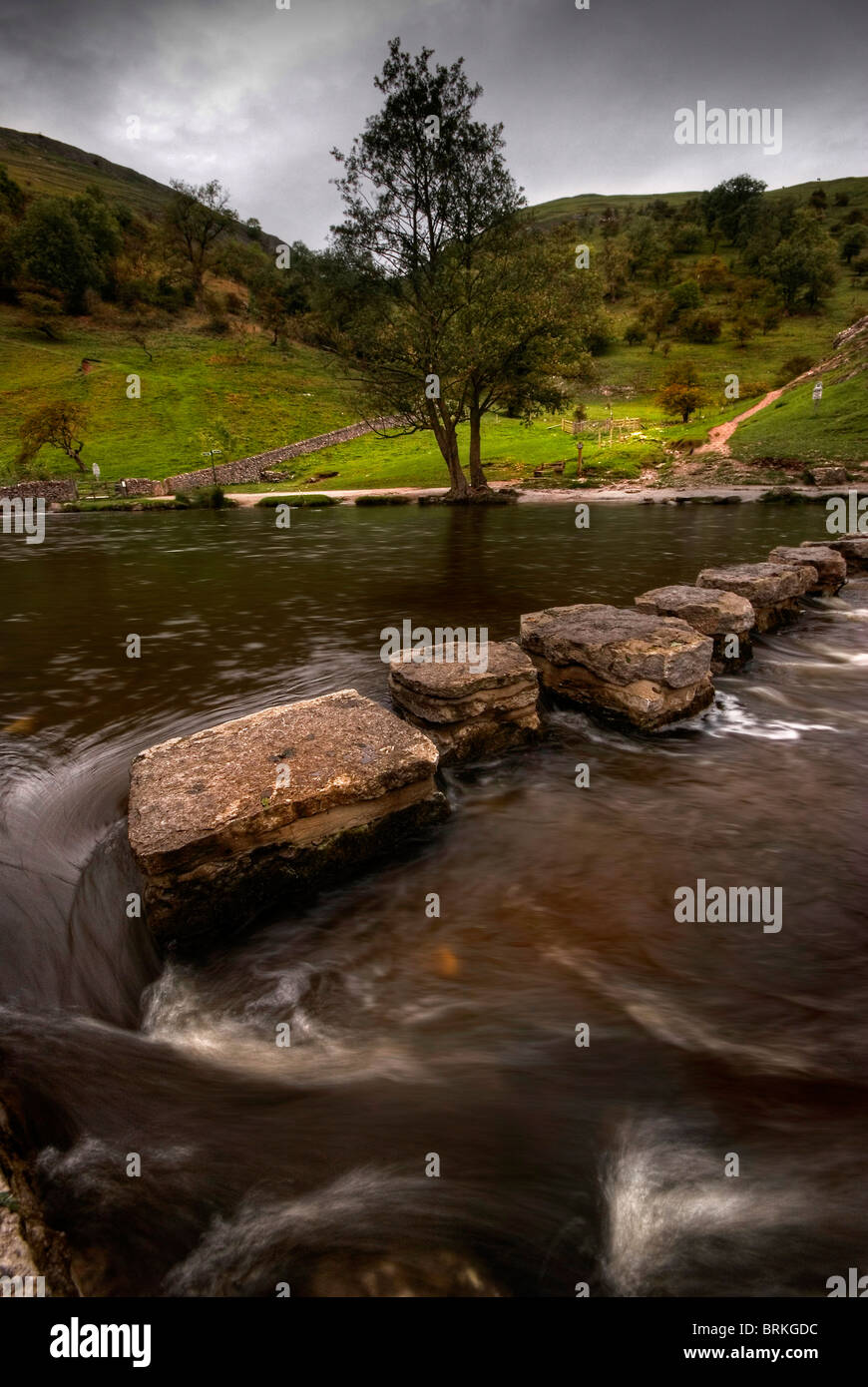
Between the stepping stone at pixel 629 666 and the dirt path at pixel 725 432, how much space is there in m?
37.7

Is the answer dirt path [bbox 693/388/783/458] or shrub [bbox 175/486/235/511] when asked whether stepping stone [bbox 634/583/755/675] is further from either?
shrub [bbox 175/486/235/511]

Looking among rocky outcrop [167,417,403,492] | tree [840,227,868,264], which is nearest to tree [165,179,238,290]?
rocky outcrop [167,417,403,492]

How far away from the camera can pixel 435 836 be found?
5422mm

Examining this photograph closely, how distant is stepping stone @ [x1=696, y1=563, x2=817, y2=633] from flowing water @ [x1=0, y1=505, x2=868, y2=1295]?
341 centimetres

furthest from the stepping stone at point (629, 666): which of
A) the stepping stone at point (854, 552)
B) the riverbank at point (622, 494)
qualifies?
the riverbank at point (622, 494)

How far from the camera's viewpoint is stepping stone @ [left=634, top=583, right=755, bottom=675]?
8758 millimetres

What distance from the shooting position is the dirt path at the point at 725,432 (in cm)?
4078

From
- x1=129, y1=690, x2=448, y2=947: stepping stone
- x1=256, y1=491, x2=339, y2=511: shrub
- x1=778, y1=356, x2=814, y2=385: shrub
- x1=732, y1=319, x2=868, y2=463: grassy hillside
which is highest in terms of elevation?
x1=778, y1=356, x2=814, y2=385: shrub

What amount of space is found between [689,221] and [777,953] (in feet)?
593

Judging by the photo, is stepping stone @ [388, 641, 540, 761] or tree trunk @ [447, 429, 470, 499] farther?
tree trunk @ [447, 429, 470, 499]

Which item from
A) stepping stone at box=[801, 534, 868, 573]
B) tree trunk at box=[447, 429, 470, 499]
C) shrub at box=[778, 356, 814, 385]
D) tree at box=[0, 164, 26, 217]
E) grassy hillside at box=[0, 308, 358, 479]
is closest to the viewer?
stepping stone at box=[801, 534, 868, 573]

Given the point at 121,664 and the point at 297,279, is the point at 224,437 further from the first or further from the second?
the point at 297,279

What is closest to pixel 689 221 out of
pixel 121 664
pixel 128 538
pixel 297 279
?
pixel 297 279

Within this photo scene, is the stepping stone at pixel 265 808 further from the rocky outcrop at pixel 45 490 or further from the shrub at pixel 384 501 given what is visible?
the rocky outcrop at pixel 45 490
